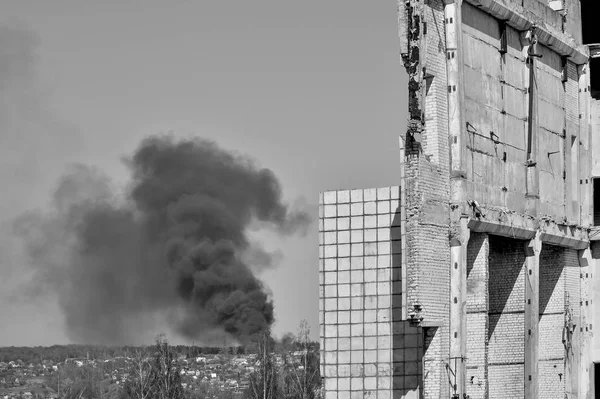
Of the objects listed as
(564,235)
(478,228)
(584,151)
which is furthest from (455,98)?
(584,151)

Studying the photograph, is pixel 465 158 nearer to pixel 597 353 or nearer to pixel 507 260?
pixel 507 260

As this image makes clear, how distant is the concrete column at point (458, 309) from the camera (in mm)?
23734

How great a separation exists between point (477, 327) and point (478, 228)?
1.96 meters

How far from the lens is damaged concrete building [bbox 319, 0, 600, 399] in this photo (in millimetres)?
23844

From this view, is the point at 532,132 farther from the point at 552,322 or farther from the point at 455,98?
the point at 552,322

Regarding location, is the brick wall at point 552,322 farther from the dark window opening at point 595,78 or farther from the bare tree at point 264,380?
the bare tree at point 264,380

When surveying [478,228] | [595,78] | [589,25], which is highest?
[589,25]

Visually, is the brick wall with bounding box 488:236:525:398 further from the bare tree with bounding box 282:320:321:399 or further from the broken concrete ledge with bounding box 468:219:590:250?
the bare tree with bounding box 282:320:321:399

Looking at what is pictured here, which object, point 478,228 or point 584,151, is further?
point 584,151

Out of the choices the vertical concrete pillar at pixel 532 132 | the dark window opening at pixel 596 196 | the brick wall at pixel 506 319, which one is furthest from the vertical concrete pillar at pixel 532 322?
the dark window opening at pixel 596 196

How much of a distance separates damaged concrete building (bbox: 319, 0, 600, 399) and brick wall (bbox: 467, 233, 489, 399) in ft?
0.09

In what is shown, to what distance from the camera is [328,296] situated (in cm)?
2883

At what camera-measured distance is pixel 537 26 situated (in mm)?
27797

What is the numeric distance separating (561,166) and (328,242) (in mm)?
5603
